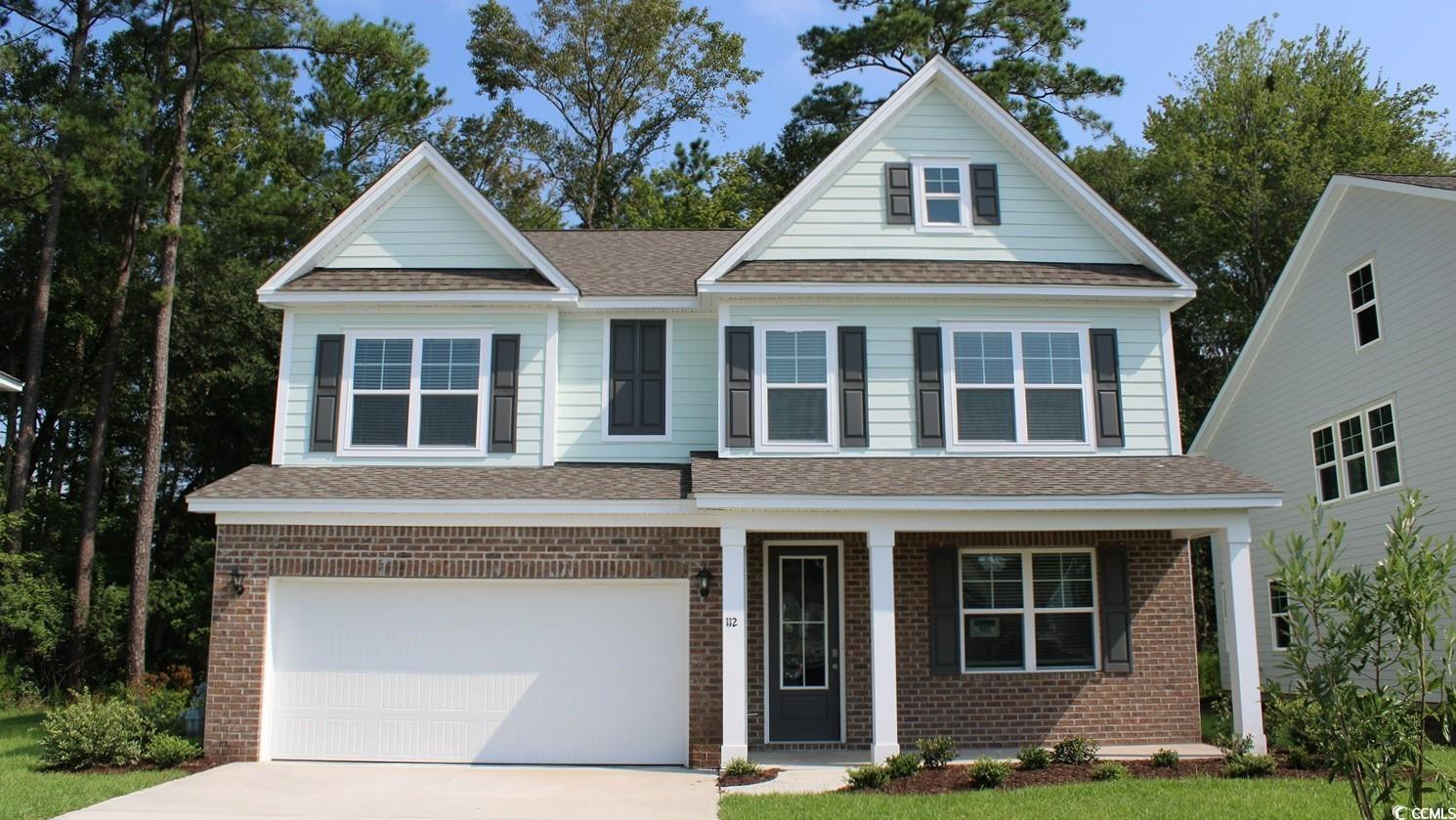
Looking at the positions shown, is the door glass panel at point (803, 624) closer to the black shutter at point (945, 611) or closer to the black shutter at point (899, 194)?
the black shutter at point (945, 611)

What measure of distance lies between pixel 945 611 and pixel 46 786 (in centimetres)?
997

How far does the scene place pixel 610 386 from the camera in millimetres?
15438

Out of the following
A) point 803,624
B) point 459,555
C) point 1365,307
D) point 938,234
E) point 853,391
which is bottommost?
point 803,624

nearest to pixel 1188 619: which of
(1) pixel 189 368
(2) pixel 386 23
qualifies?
(2) pixel 386 23

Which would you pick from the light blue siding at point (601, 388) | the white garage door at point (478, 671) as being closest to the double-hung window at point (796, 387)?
the light blue siding at point (601, 388)

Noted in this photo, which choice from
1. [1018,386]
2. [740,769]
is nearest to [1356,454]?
[1018,386]

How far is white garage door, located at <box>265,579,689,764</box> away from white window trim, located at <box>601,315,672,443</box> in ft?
7.16

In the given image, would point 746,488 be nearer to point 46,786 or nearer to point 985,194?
point 985,194

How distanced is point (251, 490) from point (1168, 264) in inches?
467

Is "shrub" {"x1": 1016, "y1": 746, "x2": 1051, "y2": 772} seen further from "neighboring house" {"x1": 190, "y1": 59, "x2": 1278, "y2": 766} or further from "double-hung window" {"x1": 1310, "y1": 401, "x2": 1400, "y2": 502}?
"double-hung window" {"x1": 1310, "y1": 401, "x2": 1400, "y2": 502}

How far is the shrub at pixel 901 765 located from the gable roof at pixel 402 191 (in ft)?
24.2

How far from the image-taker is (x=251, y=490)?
13.8 m

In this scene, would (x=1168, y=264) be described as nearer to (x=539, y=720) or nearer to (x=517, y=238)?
(x=517, y=238)

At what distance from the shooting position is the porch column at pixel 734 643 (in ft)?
41.3
